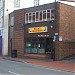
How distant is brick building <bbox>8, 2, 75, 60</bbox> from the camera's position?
110 feet

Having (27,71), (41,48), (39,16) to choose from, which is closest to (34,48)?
(41,48)

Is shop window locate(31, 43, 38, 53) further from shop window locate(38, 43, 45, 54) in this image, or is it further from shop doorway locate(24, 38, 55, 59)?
shop window locate(38, 43, 45, 54)

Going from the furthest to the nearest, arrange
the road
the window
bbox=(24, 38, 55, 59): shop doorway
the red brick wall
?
bbox=(24, 38, 55, 59): shop doorway, the window, the red brick wall, the road

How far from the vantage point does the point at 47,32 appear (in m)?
34.5

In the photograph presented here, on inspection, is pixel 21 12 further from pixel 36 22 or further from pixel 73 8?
pixel 73 8

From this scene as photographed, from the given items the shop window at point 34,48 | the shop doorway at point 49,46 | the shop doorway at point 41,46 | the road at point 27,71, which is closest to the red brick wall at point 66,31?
the shop doorway at point 41,46

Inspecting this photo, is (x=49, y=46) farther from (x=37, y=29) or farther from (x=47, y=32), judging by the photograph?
(x=37, y=29)

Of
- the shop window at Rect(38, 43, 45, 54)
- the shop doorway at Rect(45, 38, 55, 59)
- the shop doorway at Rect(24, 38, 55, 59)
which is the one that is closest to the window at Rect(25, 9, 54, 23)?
the shop doorway at Rect(24, 38, 55, 59)

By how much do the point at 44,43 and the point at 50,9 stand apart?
15.1 ft

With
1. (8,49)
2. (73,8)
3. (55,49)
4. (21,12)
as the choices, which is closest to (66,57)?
(55,49)

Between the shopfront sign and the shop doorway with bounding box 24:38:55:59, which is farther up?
the shopfront sign

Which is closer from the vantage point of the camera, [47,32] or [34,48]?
[47,32]

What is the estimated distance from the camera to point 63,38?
33.8m

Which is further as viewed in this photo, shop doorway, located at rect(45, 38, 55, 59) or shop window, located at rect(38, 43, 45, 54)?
shop window, located at rect(38, 43, 45, 54)
